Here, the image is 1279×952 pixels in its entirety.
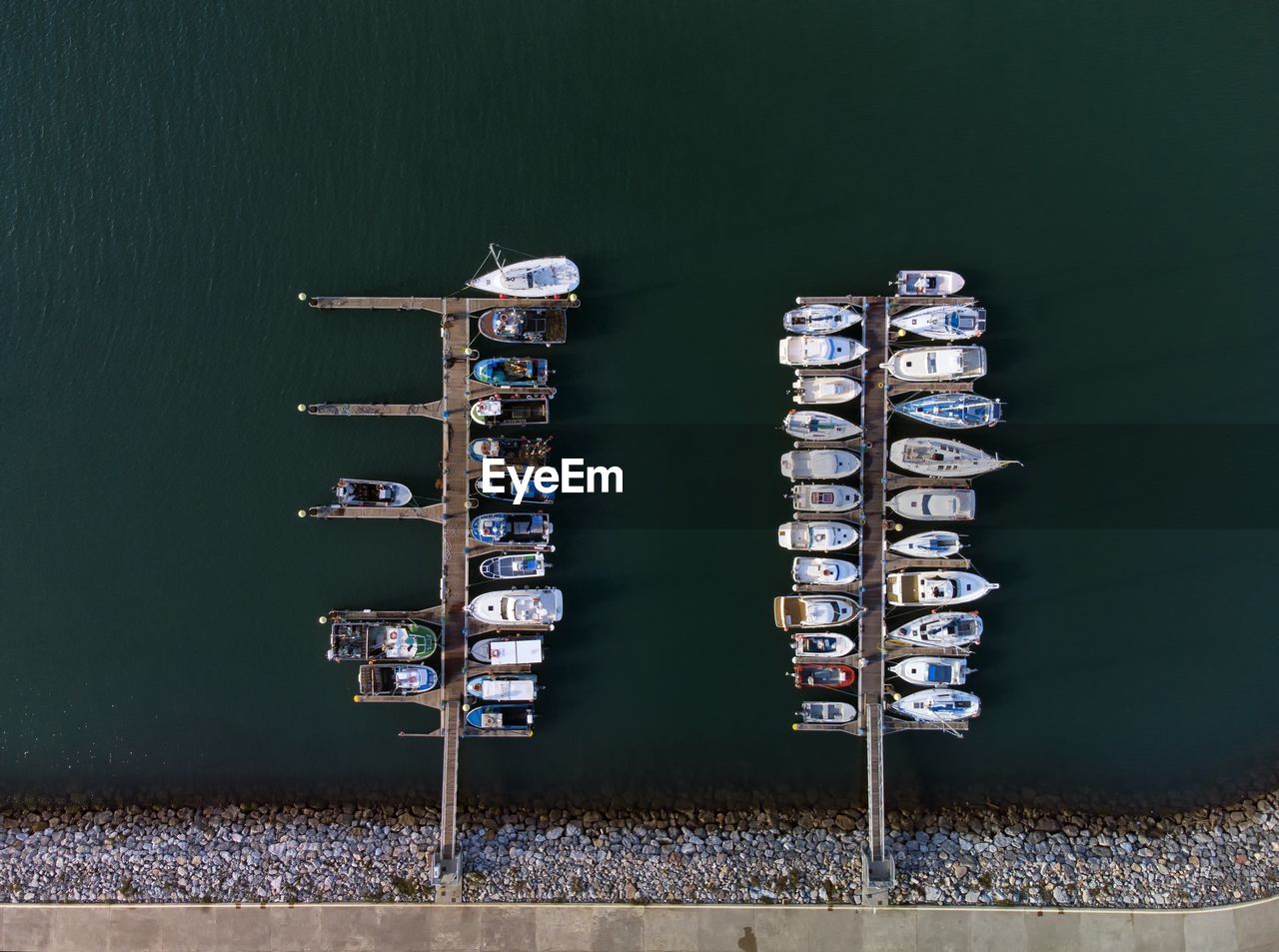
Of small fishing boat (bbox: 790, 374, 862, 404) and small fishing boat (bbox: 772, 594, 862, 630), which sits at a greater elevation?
small fishing boat (bbox: 790, 374, 862, 404)

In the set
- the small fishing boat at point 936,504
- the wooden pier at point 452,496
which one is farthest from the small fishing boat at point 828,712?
the wooden pier at point 452,496

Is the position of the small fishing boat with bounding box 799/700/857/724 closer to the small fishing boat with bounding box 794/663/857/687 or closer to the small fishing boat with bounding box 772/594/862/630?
the small fishing boat with bounding box 794/663/857/687

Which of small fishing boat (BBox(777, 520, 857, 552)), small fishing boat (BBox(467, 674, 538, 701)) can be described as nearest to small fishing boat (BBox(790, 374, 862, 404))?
small fishing boat (BBox(777, 520, 857, 552))

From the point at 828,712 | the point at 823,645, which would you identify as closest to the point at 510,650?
the point at 823,645

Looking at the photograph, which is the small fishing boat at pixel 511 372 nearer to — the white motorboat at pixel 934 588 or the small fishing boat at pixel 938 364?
the small fishing boat at pixel 938 364

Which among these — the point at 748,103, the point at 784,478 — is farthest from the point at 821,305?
the point at 748,103

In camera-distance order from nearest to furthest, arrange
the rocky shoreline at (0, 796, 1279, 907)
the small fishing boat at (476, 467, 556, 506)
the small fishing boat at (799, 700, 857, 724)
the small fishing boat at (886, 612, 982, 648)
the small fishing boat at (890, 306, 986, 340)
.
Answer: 1. the rocky shoreline at (0, 796, 1279, 907)
2. the small fishing boat at (890, 306, 986, 340)
3. the small fishing boat at (886, 612, 982, 648)
4. the small fishing boat at (476, 467, 556, 506)
5. the small fishing boat at (799, 700, 857, 724)

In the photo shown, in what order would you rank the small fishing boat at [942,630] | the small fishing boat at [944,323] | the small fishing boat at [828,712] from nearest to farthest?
1. the small fishing boat at [944,323]
2. the small fishing boat at [942,630]
3. the small fishing boat at [828,712]

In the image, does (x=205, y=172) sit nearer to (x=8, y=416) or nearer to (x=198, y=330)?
(x=198, y=330)
